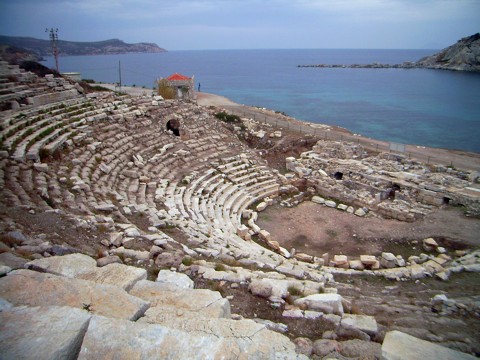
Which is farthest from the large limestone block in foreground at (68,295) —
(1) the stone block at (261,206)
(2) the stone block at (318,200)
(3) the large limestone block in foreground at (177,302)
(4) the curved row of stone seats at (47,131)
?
(2) the stone block at (318,200)

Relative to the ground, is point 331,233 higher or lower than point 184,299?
lower

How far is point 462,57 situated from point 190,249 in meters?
128

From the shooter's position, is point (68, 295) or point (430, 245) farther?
point (430, 245)

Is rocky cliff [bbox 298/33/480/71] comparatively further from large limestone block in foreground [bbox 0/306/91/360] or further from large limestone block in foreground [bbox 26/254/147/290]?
large limestone block in foreground [bbox 0/306/91/360]

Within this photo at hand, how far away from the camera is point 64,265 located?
5.83m

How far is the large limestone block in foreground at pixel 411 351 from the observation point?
13.4ft

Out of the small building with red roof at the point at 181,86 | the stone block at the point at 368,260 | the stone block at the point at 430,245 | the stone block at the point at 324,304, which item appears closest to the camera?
the stone block at the point at 324,304

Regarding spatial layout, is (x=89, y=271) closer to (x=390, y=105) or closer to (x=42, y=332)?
(x=42, y=332)

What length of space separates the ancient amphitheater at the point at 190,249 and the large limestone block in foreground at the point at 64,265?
0.03m

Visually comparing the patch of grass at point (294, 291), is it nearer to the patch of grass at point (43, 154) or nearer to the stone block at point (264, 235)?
the stone block at point (264, 235)

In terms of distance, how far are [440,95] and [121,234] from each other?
238 feet

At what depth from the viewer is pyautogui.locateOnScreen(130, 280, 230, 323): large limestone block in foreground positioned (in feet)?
15.4

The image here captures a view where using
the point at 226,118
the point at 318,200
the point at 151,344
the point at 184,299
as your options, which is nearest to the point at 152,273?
the point at 184,299

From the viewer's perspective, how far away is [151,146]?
1903 cm
